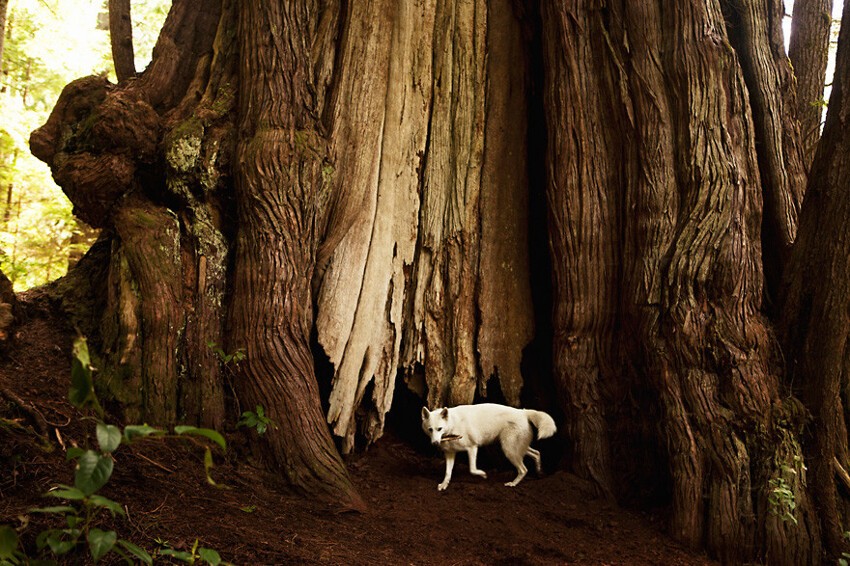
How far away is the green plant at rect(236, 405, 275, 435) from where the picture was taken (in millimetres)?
4570

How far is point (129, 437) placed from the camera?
2.05m

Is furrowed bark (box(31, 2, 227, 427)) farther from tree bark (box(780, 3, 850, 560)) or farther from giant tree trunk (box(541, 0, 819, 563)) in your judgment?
tree bark (box(780, 3, 850, 560))

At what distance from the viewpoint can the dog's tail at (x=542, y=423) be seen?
17.9 feet

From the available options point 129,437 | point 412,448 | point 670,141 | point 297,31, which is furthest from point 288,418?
point 670,141

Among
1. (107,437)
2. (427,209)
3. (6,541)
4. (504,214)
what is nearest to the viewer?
(107,437)

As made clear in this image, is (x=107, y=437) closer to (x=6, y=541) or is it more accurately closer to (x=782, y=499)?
(x=6, y=541)

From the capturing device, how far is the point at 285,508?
14.0 feet

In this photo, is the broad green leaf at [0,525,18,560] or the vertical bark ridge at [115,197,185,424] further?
the vertical bark ridge at [115,197,185,424]

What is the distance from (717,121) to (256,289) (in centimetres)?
394

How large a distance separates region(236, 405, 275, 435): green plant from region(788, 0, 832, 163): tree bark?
6.07 metres

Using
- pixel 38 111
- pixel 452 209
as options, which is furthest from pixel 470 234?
pixel 38 111

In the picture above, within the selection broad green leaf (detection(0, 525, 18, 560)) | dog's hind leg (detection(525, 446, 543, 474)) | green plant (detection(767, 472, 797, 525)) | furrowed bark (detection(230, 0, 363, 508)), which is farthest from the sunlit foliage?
green plant (detection(767, 472, 797, 525))

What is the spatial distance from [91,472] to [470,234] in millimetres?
4612

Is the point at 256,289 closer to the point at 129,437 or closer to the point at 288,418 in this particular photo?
the point at 288,418
